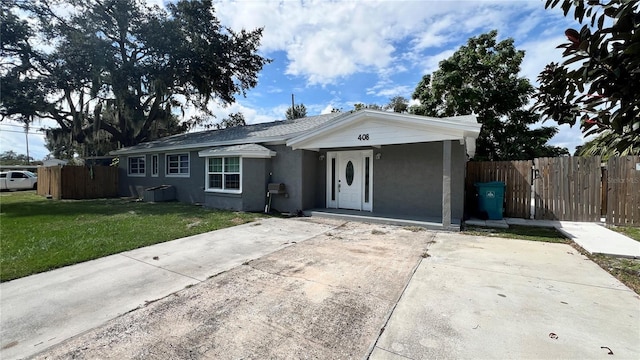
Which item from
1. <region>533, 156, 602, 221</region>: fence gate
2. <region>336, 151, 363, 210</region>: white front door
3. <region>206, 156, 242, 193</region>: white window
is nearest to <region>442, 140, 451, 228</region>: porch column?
<region>336, 151, 363, 210</region>: white front door

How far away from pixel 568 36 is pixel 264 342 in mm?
3553

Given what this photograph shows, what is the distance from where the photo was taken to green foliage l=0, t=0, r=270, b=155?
1667 centimetres

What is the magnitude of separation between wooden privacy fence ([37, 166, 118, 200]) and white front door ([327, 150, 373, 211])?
15299mm

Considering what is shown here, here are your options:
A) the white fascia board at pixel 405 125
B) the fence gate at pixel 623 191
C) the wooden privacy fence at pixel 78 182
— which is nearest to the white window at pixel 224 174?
the white fascia board at pixel 405 125

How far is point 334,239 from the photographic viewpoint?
687cm

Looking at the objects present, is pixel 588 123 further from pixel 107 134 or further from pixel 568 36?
pixel 107 134

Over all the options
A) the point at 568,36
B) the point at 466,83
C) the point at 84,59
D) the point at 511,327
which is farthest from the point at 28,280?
the point at 466,83

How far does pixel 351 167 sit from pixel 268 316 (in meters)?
7.92

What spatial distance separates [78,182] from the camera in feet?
54.6

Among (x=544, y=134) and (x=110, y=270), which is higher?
(x=544, y=134)

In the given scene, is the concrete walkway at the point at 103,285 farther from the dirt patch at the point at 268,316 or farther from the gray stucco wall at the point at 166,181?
the gray stucco wall at the point at 166,181

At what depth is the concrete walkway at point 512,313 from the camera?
2615 millimetres

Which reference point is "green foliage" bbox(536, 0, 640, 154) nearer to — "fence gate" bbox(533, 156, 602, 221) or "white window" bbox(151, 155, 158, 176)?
"fence gate" bbox(533, 156, 602, 221)

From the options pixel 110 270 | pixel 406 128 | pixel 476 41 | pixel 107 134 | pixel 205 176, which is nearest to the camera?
pixel 110 270
